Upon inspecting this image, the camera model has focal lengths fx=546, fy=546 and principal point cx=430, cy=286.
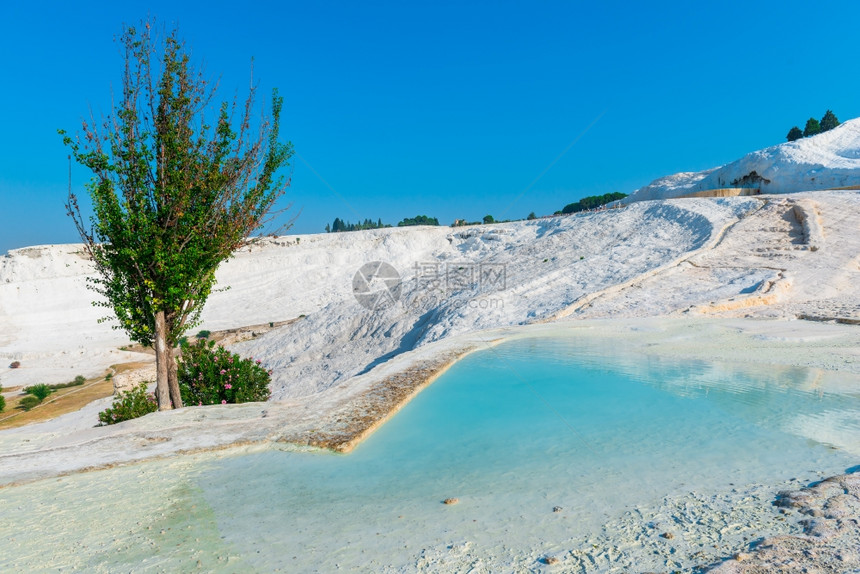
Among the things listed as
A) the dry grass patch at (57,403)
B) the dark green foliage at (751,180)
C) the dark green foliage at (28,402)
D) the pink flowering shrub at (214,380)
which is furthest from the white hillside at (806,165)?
the dark green foliage at (28,402)

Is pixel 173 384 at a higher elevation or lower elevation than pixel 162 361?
lower

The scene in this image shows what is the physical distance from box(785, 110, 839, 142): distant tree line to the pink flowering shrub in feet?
238

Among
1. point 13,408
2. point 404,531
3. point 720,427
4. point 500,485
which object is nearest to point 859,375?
point 720,427

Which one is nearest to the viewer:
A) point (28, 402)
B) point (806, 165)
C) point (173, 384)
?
point (173, 384)

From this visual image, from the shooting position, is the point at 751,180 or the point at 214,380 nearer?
the point at 214,380

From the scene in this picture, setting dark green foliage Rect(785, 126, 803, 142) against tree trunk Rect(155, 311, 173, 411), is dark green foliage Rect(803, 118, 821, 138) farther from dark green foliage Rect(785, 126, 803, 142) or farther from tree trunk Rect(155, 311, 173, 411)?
tree trunk Rect(155, 311, 173, 411)

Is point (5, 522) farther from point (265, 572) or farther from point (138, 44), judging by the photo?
point (138, 44)

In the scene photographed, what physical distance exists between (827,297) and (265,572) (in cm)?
1538

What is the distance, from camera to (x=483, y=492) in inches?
174

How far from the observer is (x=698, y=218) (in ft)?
77.1

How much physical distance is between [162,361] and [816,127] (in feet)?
251

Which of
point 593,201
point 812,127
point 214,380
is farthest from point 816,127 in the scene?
point 214,380

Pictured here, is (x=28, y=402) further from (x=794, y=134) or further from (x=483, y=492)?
(x=794, y=134)

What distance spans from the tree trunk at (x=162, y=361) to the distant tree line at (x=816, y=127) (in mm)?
73934
